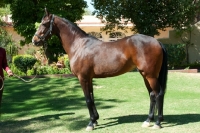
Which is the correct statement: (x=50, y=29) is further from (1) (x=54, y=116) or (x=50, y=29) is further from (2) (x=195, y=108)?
(2) (x=195, y=108)

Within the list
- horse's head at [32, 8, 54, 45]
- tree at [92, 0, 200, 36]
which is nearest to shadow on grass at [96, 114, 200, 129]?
horse's head at [32, 8, 54, 45]

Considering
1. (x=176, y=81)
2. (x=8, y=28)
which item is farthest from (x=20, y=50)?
(x=176, y=81)

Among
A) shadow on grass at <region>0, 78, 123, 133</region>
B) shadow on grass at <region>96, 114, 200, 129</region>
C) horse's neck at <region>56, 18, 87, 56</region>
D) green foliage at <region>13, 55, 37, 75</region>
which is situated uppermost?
horse's neck at <region>56, 18, 87, 56</region>

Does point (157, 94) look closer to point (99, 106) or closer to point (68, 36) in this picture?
point (68, 36)

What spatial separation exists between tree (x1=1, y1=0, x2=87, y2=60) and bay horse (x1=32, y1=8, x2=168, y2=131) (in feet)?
36.8

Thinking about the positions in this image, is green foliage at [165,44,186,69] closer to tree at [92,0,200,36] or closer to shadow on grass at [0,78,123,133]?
tree at [92,0,200,36]

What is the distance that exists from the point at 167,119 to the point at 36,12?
13165mm

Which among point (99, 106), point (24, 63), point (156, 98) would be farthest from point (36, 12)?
point (156, 98)

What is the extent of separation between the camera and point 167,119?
645cm

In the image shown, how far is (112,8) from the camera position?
723 inches

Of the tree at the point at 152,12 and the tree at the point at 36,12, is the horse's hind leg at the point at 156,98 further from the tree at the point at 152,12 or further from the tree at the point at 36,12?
the tree at the point at 152,12

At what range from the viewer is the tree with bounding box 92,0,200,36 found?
1764 centimetres

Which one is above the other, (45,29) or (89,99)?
(45,29)

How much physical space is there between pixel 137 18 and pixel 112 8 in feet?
5.41
